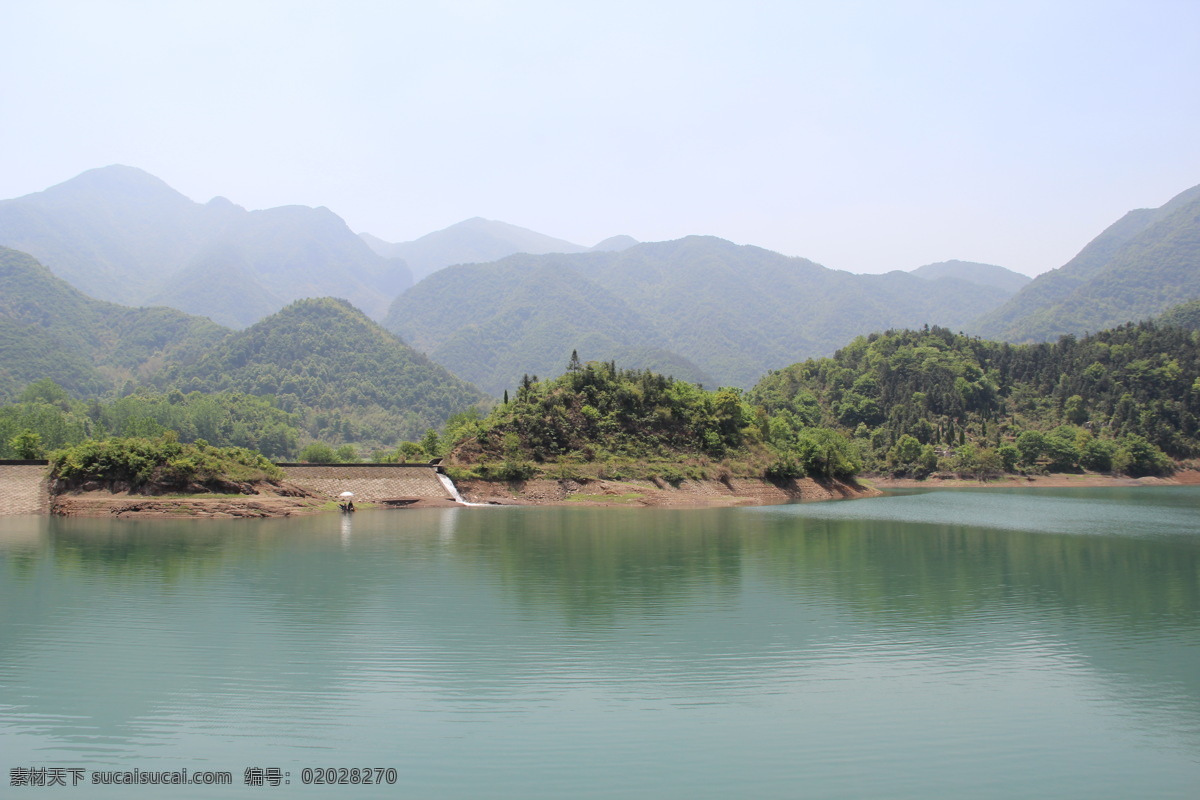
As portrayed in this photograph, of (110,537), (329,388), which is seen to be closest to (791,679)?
(110,537)

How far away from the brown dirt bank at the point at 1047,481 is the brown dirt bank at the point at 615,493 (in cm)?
4289

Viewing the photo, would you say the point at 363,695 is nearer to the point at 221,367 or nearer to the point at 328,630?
the point at 328,630

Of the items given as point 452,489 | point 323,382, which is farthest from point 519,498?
point 323,382

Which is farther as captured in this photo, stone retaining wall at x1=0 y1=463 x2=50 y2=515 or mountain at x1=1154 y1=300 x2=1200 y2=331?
mountain at x1=1154 y1=300 x2=1200 y2=331

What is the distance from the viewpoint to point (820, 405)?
134500mm

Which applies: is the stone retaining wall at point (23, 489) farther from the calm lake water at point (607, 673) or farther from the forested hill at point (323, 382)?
the forested hill at point (323, 382)

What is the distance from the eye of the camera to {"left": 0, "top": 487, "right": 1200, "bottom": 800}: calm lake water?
11.4 meters

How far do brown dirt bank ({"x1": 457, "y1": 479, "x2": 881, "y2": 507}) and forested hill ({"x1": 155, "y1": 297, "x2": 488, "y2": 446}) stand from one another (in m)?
112

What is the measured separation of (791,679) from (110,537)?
33994 mm

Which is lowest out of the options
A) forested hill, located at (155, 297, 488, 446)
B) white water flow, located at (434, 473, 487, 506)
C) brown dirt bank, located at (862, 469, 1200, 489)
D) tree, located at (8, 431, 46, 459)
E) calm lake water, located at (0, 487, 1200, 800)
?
brown dirt bank, located at (862, 469, 1200, 489)

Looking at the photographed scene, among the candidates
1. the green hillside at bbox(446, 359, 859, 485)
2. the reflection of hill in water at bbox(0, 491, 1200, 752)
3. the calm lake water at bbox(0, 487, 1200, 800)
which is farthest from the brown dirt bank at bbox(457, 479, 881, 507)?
the calm lake water at bbox(0, 487, 1200, 800)

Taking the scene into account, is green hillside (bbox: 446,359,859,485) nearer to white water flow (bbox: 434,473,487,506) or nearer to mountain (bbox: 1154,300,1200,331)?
white water flow (bbox: 434,473,487,506)

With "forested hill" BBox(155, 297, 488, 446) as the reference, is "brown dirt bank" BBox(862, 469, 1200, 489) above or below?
below

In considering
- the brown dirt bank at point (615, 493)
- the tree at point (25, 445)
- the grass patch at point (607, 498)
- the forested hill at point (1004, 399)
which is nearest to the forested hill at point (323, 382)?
the forested hill at point (1004, 399)
